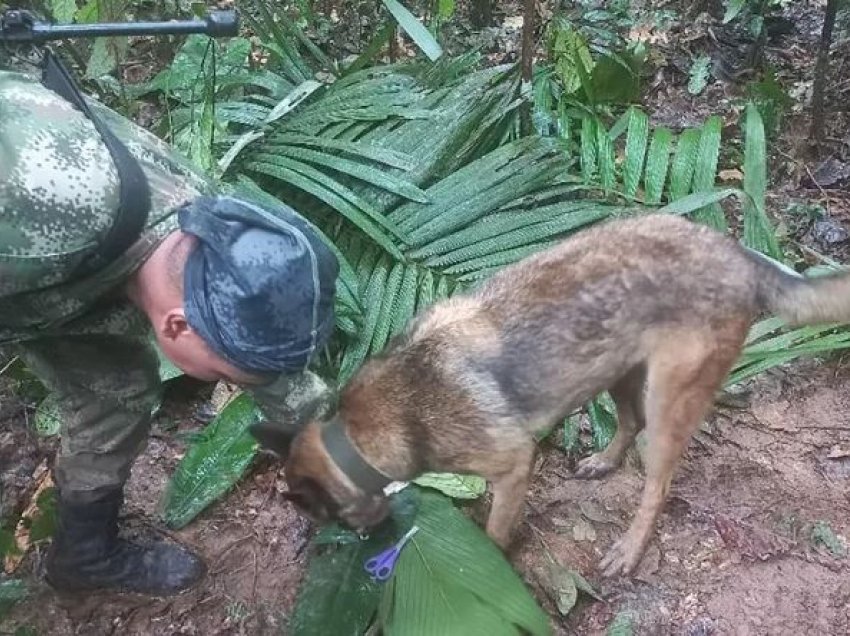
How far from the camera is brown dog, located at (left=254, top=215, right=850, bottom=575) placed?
10.4ft

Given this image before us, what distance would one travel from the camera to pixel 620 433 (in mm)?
3986

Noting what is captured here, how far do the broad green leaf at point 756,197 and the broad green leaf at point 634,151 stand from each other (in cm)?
51

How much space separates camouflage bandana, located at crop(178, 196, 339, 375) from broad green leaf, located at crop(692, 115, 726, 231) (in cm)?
264

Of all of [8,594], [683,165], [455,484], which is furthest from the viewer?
[683,165]

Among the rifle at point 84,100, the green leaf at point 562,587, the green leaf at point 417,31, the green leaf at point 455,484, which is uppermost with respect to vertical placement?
the rifle at point 84,100

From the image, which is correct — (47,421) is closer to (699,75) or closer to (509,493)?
(509,493)

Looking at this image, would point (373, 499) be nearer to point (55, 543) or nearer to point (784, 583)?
point (55, 543)

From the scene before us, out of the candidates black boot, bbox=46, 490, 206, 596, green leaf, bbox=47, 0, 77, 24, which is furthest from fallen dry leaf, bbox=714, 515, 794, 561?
green leaf, bbox=47, 0, 77, 24

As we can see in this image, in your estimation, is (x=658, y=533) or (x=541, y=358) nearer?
(x=541, y=358)

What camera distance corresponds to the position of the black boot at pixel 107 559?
3398 mm

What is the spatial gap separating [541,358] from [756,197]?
1.91 meters

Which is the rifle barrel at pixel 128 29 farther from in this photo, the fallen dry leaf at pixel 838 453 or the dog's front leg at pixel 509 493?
the fallen dry leaf at pixel 838 453

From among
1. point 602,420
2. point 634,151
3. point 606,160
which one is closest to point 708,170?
point 634,151

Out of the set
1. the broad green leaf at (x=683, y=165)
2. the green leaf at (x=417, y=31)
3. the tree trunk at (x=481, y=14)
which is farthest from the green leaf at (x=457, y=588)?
the tree trunk at (x=481, y=14)
